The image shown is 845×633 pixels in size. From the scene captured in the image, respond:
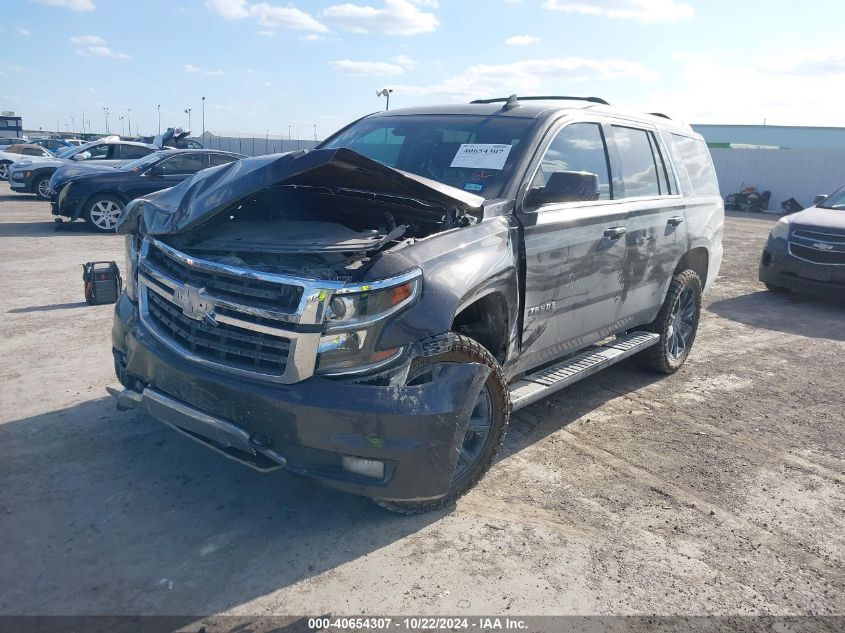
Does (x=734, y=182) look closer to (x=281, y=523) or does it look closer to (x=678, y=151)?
(x=678, y=151)

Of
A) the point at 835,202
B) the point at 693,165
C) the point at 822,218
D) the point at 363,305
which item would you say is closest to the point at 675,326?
the point at 693,165

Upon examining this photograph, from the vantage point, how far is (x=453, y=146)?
4.43 metres

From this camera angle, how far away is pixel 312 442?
2.92 metres

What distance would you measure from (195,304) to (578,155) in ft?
8.73

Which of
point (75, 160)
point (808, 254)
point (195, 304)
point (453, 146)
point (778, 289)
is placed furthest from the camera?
point (75, 160)

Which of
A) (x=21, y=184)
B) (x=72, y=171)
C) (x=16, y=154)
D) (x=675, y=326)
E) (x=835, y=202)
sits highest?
(x=835, y=202)

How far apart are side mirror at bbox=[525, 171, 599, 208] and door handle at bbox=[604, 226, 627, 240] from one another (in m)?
0.74

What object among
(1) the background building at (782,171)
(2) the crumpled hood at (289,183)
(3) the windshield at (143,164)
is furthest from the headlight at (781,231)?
(1) the background building at (782,171)

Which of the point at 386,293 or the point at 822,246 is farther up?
the point at 386,293

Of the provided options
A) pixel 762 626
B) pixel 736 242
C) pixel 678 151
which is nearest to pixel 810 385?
pixel 678 151

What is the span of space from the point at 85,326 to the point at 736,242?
15052 millimetres

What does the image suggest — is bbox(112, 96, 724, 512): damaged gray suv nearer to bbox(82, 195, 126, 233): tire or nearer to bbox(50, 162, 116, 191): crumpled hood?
bbox(82, 195, 126, 233): tire

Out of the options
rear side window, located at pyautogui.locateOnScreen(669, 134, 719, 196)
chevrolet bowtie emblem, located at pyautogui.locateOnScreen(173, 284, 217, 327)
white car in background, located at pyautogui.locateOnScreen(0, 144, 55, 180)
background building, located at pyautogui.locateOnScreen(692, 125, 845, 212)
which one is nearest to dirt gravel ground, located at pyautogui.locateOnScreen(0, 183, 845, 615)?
chevrolet bowtie emblem, located at pyautogui.locateOnScreen(173, 284, 217, 327)

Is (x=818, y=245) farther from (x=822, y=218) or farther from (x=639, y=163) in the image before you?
(x=639, y=163)
